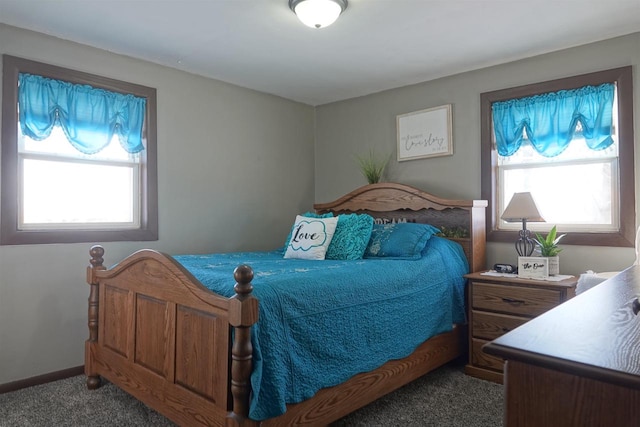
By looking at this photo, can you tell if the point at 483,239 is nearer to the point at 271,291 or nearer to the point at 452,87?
the point at 452,87

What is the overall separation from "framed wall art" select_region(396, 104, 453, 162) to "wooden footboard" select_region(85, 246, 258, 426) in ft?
8.15

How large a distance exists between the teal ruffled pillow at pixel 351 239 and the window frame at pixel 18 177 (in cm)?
141

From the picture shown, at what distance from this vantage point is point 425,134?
3.77 metres

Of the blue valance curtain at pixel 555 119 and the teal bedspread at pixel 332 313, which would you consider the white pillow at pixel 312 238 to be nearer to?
the teal bedspread at pixel 332 313

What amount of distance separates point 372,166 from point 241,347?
2.67 metres

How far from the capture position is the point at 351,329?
2146 millimetres

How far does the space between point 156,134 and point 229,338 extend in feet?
7.21

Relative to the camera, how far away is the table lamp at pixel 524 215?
2857mm

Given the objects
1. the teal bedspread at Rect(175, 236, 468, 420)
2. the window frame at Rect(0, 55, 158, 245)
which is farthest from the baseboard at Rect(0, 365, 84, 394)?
the teal bedspread at Rect(175, 236, 468, 420)

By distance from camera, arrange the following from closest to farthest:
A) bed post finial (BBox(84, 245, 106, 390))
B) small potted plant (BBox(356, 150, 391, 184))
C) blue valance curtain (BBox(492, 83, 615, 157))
Result: bed post finial (BBox(84, 245, 106, 390)), blue valance curtain (BBox(492, 83, 615, 157)), small potted plant (BBox(356, 150, 391, 184))

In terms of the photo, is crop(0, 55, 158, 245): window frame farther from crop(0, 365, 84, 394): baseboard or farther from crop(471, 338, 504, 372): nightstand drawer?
crop(471, 338, 504, 372): nightstand drawer

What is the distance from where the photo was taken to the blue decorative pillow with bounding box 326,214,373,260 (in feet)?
10.0

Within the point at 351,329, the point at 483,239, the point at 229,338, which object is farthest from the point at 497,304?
the point at 229,338

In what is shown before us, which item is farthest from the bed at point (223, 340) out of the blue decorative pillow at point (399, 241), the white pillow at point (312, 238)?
the white pillow at point (312, 238)
